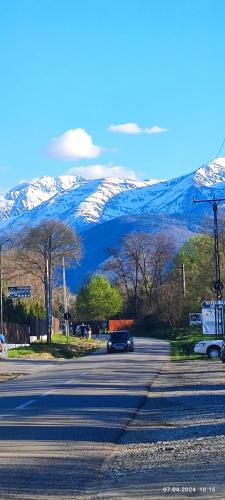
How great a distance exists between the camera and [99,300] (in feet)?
414

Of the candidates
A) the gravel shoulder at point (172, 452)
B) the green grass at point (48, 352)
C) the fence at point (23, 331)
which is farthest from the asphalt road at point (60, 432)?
the fence at point (23, 331)

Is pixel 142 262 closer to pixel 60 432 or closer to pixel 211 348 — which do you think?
pixel 211 348

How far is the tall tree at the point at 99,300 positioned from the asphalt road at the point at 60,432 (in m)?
100

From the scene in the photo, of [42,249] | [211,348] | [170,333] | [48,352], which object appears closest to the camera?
[211,348]

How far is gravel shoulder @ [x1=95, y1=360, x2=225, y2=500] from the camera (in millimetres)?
8547

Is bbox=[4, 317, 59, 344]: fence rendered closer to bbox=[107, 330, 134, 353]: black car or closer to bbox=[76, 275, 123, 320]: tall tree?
bbox=[107, 330, 134, 353]: black car

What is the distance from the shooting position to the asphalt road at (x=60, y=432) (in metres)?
9.12

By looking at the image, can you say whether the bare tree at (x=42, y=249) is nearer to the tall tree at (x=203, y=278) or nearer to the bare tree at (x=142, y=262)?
the tall tree at (x=203, y=278)

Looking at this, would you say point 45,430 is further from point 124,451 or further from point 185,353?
point 185,353

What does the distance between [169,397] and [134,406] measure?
2774mm

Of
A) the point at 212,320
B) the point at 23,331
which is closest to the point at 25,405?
the point at 212,320

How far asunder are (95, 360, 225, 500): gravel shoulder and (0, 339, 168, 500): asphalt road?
0.79ft

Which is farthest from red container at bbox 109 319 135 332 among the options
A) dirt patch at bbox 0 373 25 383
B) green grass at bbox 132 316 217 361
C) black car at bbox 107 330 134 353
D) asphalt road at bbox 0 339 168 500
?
asphalt road at bbox 0 339 168 500

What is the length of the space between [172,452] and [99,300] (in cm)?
11513
